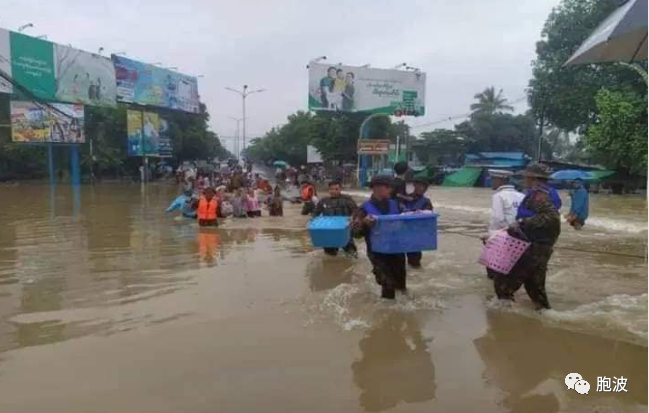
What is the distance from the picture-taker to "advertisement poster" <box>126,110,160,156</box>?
42781mm

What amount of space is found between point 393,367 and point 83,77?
36963 millimetres

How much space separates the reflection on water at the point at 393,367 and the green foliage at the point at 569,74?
116 feet

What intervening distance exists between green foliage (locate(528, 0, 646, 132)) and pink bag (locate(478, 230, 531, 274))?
34.4 m

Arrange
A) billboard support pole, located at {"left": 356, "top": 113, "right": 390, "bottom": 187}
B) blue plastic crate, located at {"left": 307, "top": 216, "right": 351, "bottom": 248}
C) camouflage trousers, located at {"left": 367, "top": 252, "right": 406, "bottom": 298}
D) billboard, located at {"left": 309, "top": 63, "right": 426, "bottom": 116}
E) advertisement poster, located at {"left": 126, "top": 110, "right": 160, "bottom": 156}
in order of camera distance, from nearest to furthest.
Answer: camouflage trousers, located at {"left": 367, "top": 252, "right": 406, "bottom": 298}, blue plastic crate, located at {"left": 307, "top": 216, "right": 351, "bottom": 248}, billboard, located at {"left": 309, "top": 63, "right": 426, "bottom": 116}, billboard support pole, located at {"left": 356, "top": 113, "right": 390, "bottom": 187}, advertisement poster, located at {"left": 126, "top": 110, "right": 160, "bottom": 156}

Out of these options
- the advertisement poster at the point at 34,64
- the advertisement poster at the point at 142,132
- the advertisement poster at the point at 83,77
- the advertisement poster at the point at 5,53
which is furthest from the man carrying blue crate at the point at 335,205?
the advertisement poster at the point at 142,132

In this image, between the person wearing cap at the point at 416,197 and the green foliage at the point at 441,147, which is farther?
the green foliage at the point at 441,147

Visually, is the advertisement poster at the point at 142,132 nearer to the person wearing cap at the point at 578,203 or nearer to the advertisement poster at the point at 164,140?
the advertisement poster at the point at 164,140

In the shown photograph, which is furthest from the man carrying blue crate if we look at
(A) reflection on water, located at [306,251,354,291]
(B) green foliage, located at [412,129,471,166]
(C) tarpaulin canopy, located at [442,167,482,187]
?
(B) green foliage, located at [412,129,471,166]

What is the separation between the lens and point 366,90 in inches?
1639

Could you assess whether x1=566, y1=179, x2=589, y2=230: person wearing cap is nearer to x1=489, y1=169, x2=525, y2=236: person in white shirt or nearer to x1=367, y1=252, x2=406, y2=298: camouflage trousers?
x1=489, y1=169, x2=525, y2=236: person in white shirt

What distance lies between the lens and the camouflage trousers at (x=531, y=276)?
5.59 meters

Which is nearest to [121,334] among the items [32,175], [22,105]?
[22,105]

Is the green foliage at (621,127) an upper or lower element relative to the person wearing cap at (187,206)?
upper

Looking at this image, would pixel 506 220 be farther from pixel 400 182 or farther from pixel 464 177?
pixel 464 177
